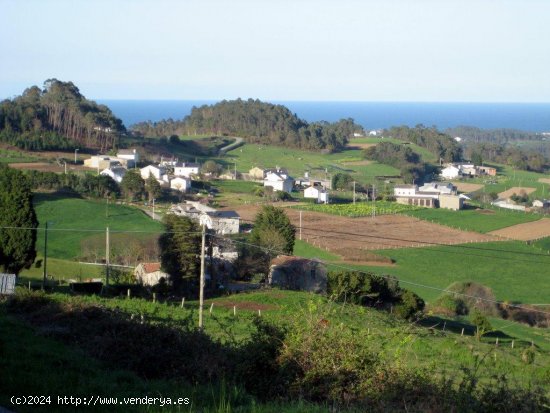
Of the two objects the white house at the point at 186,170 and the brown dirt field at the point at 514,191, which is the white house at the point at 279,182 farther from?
the brown dirt field at the point at 514,191

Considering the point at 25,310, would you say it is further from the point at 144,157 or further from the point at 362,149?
the point at 362,149

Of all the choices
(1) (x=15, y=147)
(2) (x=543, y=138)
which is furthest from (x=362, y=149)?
(2) (x=543, y=138)

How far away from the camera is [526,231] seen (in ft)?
142

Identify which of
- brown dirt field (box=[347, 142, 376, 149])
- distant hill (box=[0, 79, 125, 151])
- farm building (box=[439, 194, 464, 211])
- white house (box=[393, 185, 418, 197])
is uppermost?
distant hill (box=[0, 79, 125, 151])

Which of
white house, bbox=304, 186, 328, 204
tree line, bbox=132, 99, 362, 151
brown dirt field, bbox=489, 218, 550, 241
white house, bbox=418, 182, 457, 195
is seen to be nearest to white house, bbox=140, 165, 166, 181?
white house, bbox=304, 186, 328, 204

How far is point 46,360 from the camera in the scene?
6852 millimetres

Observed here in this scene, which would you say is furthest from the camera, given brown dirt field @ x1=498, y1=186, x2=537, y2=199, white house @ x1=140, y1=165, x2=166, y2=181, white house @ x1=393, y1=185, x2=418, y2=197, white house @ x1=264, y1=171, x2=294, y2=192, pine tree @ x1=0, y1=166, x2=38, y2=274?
brown dirt field @ x1=498, y1=186, x2=537, y2=199

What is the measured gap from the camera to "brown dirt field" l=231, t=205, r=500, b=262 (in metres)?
36.1

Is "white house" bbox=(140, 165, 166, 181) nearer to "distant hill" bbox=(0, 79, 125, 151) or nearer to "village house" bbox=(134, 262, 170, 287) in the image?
"distant hill" bbox=(0, 79, 125, 151)

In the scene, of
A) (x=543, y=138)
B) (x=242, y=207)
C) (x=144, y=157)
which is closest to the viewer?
(x=242, y=207)

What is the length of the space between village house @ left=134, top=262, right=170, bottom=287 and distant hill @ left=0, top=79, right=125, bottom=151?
34.8 meters

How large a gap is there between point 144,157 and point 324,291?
41.3 meters

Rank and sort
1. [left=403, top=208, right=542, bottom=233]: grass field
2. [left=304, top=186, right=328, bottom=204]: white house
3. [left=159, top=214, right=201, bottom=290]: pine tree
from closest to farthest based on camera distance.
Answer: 1. [left=159, top=214, right=201, bottom=290]: pine tree
2. [left=403, top=208, right=542, bottom=233]: grass field
3. [left=304, top=186, right=328, bottom=204]: white house

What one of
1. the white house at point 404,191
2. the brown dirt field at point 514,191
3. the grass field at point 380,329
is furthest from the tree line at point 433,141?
the grass field at point 380,329
